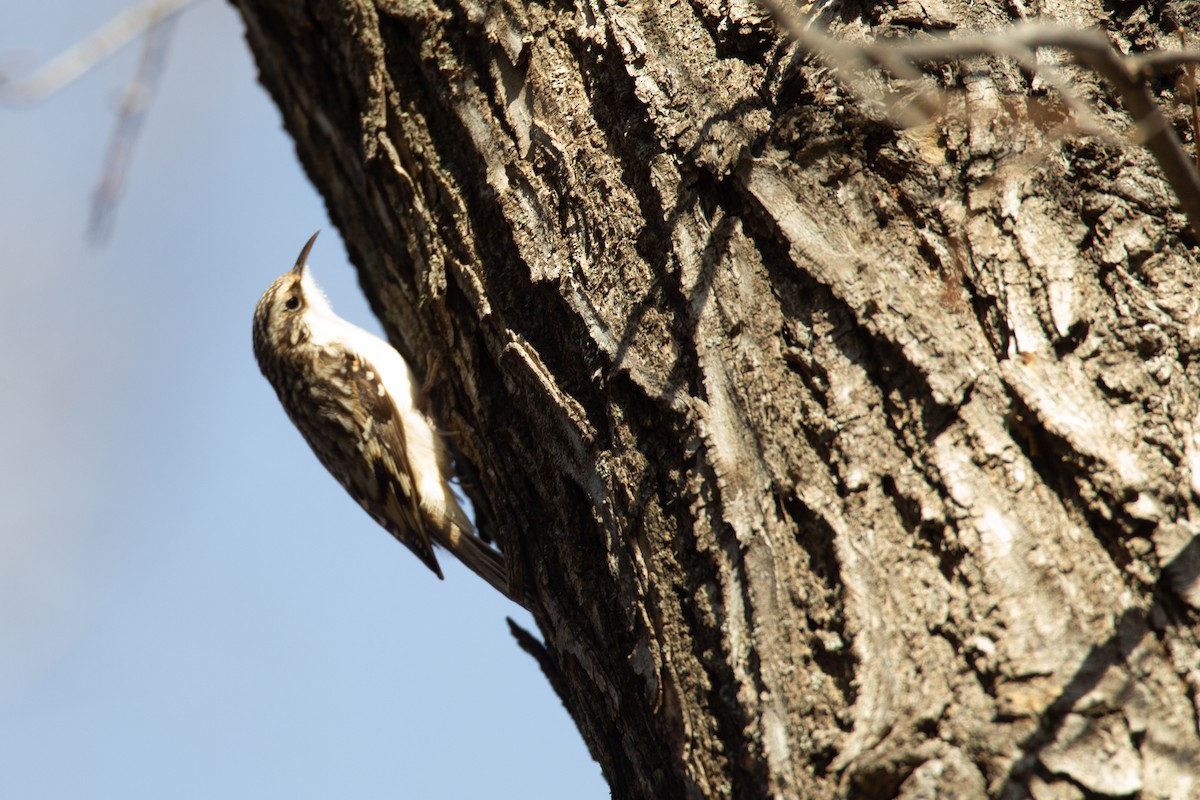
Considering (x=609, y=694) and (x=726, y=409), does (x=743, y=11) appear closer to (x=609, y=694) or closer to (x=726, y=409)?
(x=726, y=409)

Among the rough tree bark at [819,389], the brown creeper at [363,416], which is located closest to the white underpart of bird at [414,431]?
the brown creeper at [363,416]

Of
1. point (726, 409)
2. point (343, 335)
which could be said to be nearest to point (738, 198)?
point (726, 409)

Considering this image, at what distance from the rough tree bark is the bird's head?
5.61 ft

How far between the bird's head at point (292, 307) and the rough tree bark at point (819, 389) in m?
1.71

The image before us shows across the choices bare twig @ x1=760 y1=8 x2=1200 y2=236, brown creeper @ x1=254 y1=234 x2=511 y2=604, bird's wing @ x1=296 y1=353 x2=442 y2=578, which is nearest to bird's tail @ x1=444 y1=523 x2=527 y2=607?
brown creeper @ x1=254 y1=234 x2=511 y2=604

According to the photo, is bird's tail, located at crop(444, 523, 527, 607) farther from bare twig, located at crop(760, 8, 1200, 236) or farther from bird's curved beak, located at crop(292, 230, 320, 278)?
bare twig, located at crop(760, 8, 1200, 236)

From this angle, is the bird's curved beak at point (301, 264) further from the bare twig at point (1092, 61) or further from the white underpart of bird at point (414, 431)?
the bare twig at point (1092, 61)

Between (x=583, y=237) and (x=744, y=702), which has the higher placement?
(x=583, y=237)

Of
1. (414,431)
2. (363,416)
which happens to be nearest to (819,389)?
(414,431)

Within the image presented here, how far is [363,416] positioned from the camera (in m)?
3.62

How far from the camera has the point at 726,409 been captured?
5.27 feet

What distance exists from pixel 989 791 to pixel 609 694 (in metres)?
0.78

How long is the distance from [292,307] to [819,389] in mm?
2751

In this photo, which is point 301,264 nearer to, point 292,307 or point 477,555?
point 292,307
